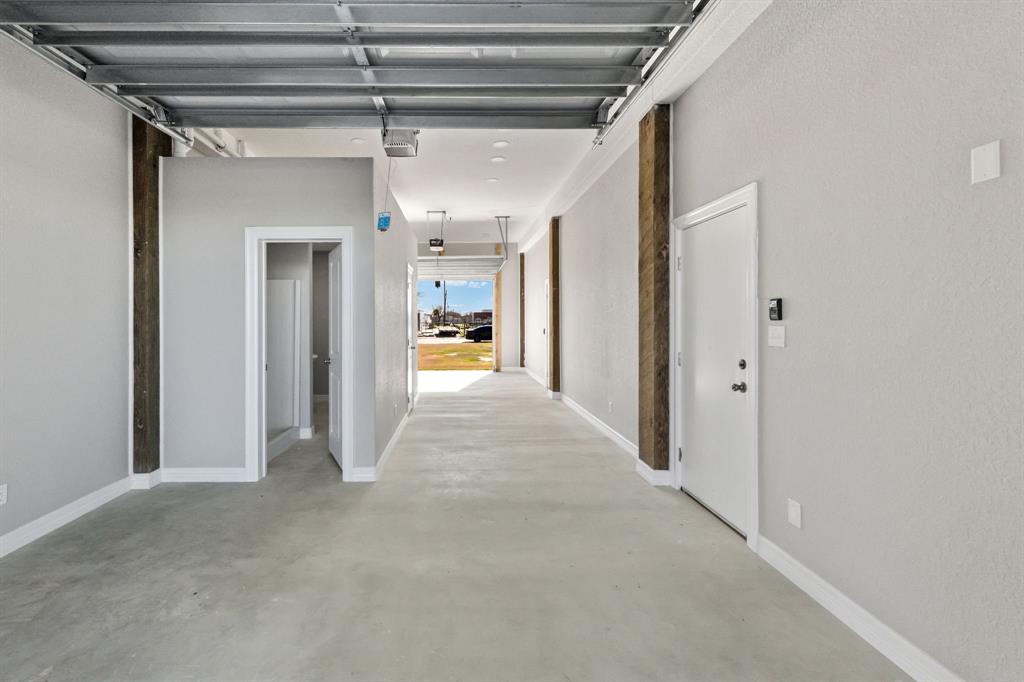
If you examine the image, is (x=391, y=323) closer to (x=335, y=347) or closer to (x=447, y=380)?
(x=335, y=347)

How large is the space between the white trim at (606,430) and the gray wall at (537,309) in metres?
2.21

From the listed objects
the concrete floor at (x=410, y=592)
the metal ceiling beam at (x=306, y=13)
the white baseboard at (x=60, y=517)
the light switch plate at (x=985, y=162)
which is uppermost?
the metal ceiling beam at (x=306, y=13)

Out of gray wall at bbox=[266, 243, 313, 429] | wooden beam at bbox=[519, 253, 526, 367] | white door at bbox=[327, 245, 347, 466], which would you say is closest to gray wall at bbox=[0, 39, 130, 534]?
white door at bbox=[327, 245, 347, 466]

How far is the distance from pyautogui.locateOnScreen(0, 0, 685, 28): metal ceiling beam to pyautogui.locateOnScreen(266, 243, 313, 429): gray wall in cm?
336

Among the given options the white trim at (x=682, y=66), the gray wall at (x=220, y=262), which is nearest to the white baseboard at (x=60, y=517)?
the gray wall at (x=220, y=262)

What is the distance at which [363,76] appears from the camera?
10.5 feet

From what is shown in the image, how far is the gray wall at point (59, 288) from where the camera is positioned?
2893mm

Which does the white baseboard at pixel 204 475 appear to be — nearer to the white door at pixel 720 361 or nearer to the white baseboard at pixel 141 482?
the white baseboard at pixel 141 482

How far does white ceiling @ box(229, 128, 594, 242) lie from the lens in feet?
17.5

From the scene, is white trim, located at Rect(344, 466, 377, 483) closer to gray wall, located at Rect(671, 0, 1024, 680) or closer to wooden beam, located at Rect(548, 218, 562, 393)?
gray wall, located at Rect(671, 0, 1024, 680)

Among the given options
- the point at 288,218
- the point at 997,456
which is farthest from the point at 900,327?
the point at 288,218

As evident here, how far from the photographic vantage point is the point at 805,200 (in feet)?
7.96

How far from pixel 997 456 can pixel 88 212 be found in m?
4.90

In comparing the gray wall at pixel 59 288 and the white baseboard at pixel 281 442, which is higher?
the gray wall at pixel 59 288
